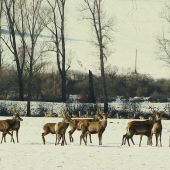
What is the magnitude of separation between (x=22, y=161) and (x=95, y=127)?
6415mm

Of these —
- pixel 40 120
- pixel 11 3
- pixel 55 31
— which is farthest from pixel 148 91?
pixel 40 120

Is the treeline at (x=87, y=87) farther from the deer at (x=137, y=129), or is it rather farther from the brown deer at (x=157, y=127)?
the deer at (x=137, y=129)

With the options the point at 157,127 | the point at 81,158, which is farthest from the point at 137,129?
the point at 81,158

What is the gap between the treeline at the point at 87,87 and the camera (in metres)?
51.0

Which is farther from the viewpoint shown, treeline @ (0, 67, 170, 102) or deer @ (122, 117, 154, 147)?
treeline @ (0, 67, 170, 102)

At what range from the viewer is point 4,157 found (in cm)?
1324

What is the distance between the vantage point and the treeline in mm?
51000

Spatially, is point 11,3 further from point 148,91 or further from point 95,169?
point 95,169

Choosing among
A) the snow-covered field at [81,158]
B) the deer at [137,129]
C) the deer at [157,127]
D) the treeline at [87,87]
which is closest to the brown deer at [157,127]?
the deer at [157,127]

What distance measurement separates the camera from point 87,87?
187 ft

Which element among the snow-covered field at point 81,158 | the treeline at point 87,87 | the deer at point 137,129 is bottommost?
the snow-covered field at point 81,158

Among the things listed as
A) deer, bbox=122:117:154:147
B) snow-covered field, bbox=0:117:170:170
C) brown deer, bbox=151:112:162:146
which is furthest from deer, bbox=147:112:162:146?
snow-covered field, bbox=0:117:170:170

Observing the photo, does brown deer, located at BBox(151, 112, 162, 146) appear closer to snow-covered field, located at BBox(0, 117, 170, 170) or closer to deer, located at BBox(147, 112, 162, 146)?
deer, located at BBox(147, 112, 162, 146)

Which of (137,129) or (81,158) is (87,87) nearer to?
(137,129)
